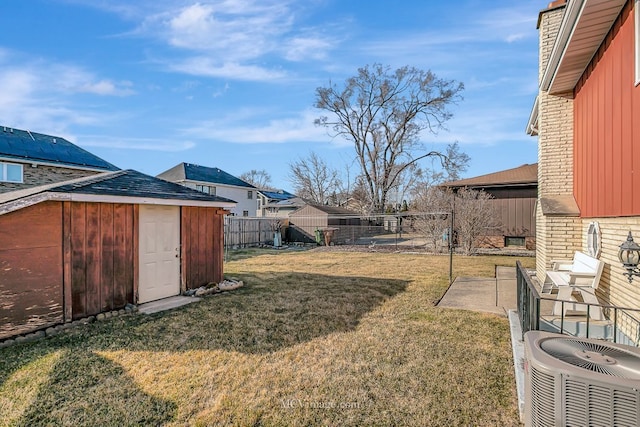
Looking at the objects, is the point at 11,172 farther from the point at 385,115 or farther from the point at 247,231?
the point at 385,115

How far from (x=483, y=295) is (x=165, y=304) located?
600 centimetres

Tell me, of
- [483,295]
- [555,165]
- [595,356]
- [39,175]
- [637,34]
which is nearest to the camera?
[595,356]

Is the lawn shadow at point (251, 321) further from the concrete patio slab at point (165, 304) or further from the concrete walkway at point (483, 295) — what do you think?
the concrete walkway at point (483, 295)

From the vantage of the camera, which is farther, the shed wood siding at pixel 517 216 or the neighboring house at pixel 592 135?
the shed wood siding at pixel 517 216

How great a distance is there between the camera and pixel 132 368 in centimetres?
341

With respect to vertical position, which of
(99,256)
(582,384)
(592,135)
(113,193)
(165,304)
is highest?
(592,135)

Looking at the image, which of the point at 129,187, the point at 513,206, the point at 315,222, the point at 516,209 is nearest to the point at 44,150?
the point at 315,222

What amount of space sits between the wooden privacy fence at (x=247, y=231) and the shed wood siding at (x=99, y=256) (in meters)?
9.27

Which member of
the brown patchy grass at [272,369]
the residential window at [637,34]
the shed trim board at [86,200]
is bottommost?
the brown patchy grass at [272,369]

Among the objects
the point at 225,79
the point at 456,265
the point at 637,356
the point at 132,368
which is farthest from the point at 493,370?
the point at 225,79

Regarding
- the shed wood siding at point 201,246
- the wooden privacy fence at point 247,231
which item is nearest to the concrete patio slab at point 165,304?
the shed wood siding at point 201,246

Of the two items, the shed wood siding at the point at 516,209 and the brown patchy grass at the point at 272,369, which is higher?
the shed wood siding at the point at 516,209

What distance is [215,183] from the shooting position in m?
27.7

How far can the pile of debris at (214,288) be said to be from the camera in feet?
21.6
